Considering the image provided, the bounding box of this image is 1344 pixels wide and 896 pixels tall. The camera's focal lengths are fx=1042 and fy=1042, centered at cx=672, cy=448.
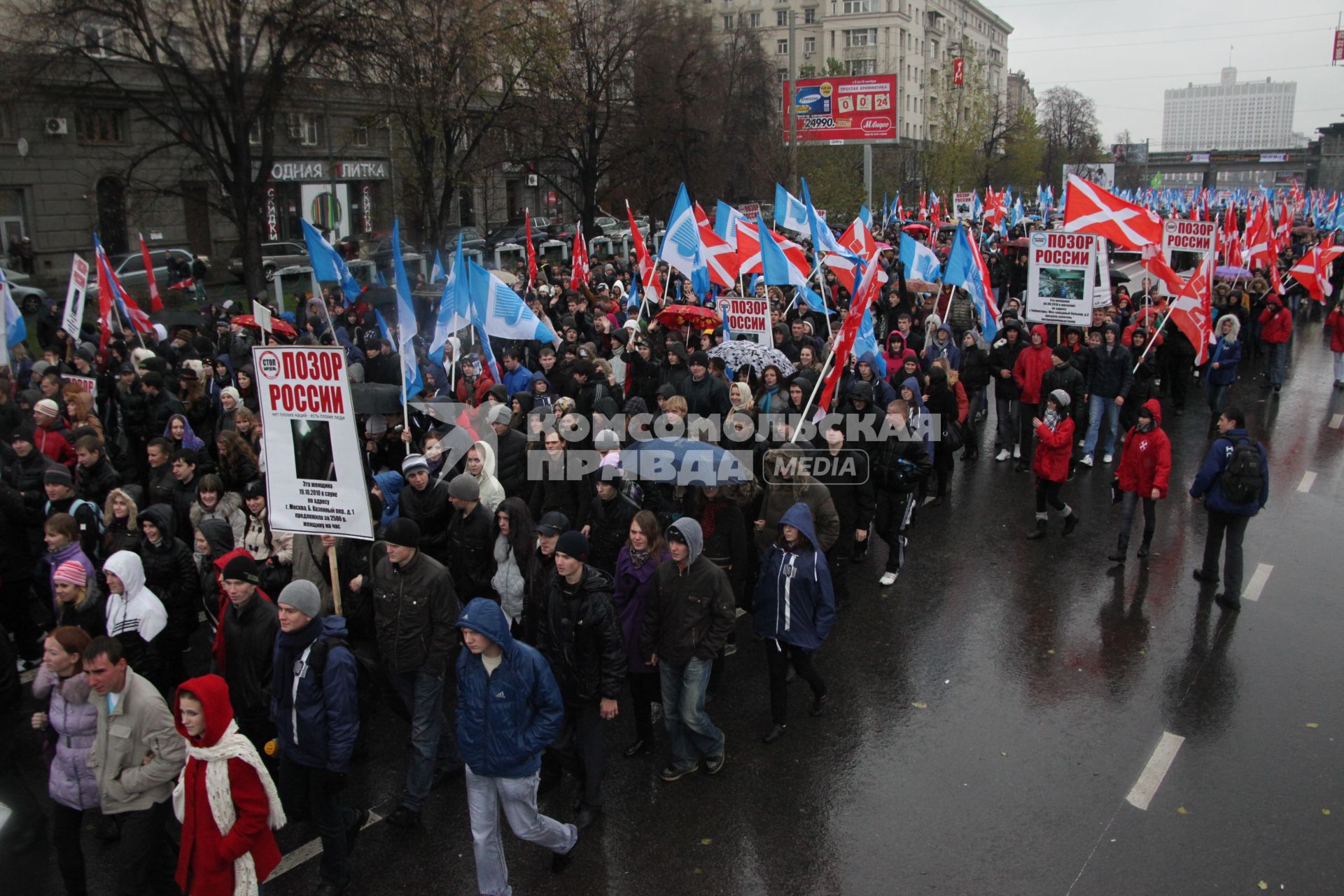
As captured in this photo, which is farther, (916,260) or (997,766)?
(916,260)

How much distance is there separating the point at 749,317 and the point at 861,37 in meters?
85.3

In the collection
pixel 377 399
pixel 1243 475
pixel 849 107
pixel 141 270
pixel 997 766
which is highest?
pixel 849 107

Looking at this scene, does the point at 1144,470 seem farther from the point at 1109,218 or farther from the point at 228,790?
the point at 228,790

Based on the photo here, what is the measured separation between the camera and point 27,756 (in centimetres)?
625

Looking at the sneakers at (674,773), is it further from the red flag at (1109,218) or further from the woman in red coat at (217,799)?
the red flag at (1109,218)

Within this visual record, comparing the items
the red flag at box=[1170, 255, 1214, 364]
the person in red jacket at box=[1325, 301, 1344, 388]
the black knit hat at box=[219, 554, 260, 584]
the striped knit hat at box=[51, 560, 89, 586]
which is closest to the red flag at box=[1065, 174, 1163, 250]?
the red flag at box=[1170, 255, 1214, 364]

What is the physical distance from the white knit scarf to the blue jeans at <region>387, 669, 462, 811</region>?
1.08 meters

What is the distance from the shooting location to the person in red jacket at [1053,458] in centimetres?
935

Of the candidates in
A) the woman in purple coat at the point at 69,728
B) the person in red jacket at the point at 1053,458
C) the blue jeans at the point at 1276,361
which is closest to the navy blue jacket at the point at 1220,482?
the person in red jacket at the point at 1053,458

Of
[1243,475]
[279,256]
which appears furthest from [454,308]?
[279,256]

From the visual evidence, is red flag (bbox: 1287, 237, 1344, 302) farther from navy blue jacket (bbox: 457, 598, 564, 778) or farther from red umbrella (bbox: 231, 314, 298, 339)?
navy blue jacket (bbox: 457, 598, 564, 778)

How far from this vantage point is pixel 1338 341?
15.6 m

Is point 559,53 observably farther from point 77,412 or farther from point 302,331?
point 77,412

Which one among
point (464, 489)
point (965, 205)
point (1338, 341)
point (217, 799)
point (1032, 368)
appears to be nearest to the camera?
point (217, 799)
